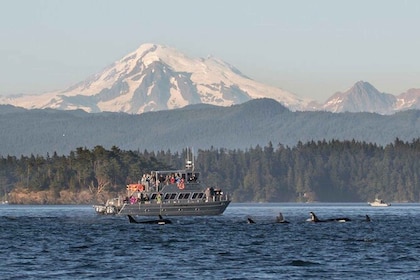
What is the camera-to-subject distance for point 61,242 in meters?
140

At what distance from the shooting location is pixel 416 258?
113562mm

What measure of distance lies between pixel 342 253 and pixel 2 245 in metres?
36.1

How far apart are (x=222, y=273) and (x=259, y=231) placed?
67.8m

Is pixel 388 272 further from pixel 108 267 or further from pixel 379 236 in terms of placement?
pixel 379 236

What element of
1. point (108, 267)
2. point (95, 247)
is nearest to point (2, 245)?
point (95, 247)

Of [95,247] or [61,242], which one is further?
[61,242]

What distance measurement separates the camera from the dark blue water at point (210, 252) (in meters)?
100

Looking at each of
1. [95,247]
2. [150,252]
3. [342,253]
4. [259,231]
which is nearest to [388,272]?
[342,253]

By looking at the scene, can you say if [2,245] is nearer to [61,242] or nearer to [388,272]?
[61,242]

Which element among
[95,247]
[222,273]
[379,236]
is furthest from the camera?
[379,236]

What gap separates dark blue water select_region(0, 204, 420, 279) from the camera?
330 feet

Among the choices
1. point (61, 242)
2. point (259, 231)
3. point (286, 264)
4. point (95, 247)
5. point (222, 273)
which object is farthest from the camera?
point (259, 231)

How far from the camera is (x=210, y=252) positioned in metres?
122

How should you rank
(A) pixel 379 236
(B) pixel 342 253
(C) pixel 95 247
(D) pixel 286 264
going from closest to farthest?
(D) pixel 286 264, (B) pixel 342 253, (C) pixel 95 247, (A) pixel 379 236
